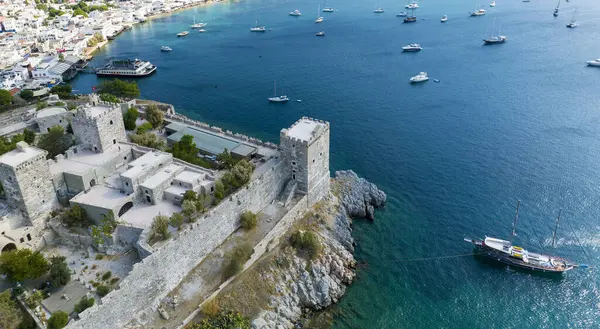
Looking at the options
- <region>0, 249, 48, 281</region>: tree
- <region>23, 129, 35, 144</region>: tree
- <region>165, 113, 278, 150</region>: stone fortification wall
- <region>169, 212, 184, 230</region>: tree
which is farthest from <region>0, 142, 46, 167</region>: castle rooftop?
<region>165, 113, 278, 150</region>: stone fortification wall

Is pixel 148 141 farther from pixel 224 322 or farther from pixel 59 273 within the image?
pixel 224 322

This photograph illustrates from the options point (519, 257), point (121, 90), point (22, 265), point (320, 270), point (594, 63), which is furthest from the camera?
point (594, 63)

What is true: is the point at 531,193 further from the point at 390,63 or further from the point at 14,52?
the point at 14,52

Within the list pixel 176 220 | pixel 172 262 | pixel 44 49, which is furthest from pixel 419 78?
pixel 44 49

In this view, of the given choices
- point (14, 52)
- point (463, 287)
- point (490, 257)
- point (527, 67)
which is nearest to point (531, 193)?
point (490, 257)

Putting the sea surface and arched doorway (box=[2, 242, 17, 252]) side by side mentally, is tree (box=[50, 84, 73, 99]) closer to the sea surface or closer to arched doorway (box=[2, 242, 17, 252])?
the sea surface

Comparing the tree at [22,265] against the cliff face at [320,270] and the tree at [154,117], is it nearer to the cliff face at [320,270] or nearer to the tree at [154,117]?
the cliff face at [320,270]

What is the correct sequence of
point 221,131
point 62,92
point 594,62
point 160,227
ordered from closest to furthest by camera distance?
point 160,227
point 221,131
point 62,92
point 594,62
